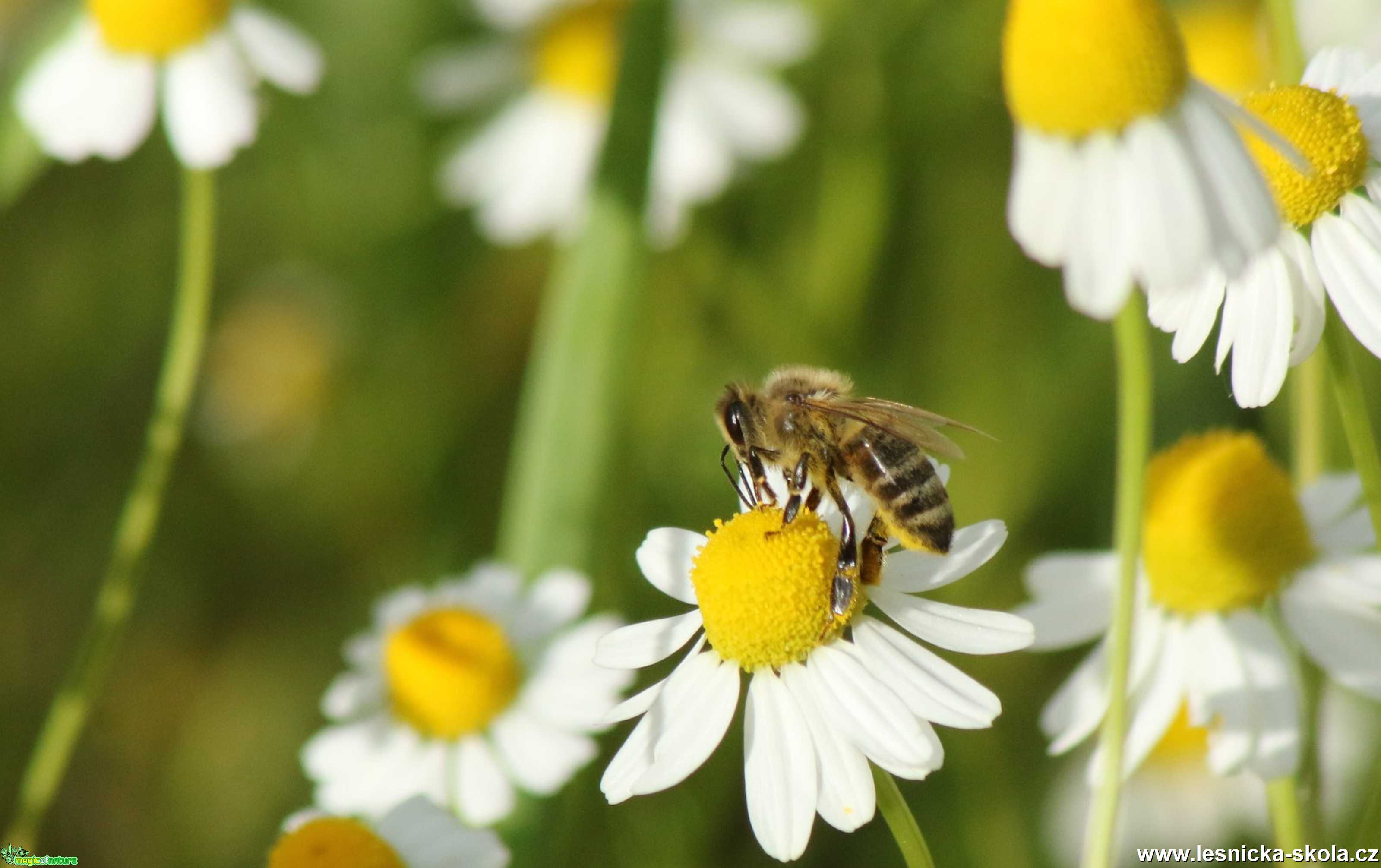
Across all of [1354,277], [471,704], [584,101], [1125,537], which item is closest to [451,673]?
[471,704]

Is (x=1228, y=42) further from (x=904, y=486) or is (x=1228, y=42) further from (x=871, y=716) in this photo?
(x=871, y=716)

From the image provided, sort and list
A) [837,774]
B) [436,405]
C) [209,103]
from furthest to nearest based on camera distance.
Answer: [436,405] → [209,103] → [837,774]

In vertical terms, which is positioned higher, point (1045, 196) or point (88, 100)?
point (88, 100)

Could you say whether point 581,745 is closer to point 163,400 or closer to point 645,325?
point 163,400

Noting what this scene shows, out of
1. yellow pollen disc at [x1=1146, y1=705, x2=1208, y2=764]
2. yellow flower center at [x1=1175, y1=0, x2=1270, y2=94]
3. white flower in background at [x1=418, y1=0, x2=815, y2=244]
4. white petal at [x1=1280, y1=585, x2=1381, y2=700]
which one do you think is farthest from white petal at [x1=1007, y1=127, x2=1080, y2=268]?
yellow flower center at [x1=1175, y1=0, x2=1270, y2=94]

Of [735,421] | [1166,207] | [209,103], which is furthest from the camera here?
[209,103]

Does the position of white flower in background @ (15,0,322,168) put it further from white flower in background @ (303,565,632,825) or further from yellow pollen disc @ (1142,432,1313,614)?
yellow pollen disc @ (1142,432,1313,614)

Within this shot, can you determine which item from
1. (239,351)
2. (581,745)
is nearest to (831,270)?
(581,745)
